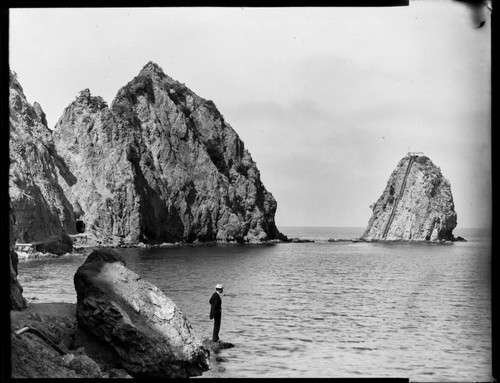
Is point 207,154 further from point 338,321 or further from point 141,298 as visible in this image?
point 141,298

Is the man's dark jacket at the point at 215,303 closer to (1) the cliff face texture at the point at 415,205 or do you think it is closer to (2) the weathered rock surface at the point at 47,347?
(2) the weathered rock surface at the point at 47,347

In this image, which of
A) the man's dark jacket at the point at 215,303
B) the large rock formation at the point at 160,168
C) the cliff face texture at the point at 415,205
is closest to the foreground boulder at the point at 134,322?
the man's dark jacket at the point at 215,303

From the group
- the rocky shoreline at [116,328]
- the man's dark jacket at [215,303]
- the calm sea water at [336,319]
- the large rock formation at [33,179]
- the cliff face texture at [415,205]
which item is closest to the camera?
the rocky shoreline at [116,328]

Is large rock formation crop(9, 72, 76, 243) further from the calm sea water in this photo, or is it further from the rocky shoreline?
the rocky shoreline

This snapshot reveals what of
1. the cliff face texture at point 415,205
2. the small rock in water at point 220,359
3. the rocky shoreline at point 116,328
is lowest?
the small rock in water at point 220,359

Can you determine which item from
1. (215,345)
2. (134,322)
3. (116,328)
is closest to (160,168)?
(215,345)

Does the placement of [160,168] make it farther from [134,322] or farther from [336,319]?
[134,322]

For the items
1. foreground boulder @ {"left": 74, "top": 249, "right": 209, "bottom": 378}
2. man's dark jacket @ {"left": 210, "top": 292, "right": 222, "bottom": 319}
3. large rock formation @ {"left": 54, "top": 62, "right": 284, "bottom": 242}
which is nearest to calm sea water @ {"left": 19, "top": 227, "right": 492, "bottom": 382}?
foreground boulder @ {"left": 74, "top": 249, "right": 209, "bottom": 378}
